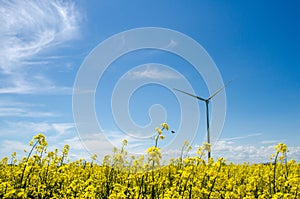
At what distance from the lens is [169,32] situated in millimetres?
15672

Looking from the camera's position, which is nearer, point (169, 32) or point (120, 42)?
point (120, 42)

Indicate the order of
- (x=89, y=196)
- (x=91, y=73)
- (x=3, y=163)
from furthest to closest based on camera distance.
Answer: (x=3, y=163)
(x=91, y=73)
(x=89, y=196)

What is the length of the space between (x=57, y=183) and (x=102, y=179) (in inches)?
52.7

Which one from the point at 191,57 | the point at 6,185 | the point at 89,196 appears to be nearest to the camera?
the point at 89,196

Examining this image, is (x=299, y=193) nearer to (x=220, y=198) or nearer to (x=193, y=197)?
(x=220, y=198)

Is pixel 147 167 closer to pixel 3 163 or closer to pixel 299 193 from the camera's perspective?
pixel 299 193

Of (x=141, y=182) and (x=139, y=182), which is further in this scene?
(x=139, y=182)

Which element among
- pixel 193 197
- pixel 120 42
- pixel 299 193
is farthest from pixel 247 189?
pixel 120 42

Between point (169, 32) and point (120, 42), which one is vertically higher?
point (169, 32)

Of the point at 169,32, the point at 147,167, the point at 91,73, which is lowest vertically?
the point at 147,167

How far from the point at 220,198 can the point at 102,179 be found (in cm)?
412

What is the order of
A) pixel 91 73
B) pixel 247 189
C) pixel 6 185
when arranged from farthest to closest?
1. pixel 91 73
2. pixel 247 189
3. pixel 6 185

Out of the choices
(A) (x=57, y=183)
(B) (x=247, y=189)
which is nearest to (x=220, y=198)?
(B) (x=247, y=189)

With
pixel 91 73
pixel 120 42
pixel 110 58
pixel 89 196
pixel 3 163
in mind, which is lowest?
pixel 89 196
